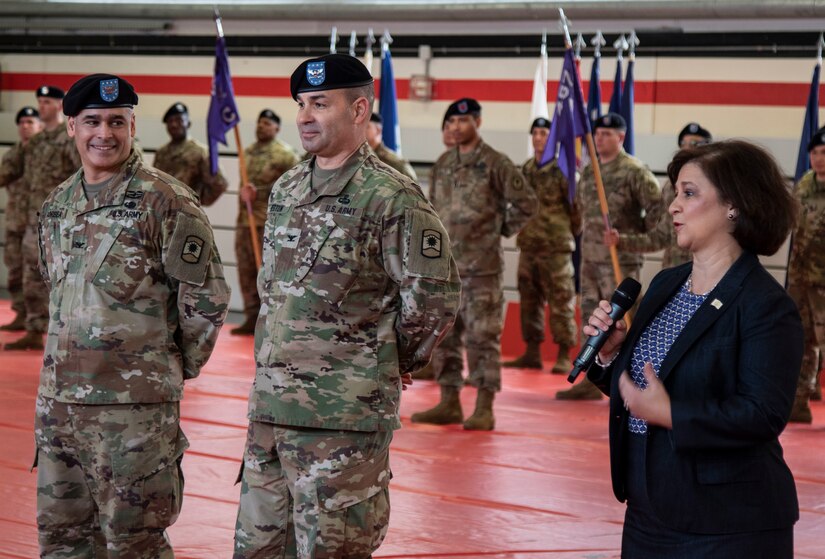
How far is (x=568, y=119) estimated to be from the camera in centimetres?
Result: 761

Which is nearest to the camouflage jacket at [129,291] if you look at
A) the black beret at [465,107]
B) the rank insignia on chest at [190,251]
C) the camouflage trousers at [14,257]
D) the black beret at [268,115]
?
the rank insignia on chest at [190,251]

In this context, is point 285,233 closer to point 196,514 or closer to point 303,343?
point 303,343

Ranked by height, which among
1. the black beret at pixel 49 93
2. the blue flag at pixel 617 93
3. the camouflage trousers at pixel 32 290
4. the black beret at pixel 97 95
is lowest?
the camouflage trousers at pixel 32 290

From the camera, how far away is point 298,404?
2873mm

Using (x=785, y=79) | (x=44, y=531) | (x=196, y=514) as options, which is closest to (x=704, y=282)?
(x=44, y=531)

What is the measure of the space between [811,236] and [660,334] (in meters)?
4.84

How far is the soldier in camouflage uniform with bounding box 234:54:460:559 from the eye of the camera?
2.87m

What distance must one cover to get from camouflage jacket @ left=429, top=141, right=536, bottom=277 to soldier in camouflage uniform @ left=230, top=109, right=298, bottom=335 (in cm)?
362

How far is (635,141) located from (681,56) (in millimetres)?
785

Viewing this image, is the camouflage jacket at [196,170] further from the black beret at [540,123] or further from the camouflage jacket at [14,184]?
the black beret at [540,123]

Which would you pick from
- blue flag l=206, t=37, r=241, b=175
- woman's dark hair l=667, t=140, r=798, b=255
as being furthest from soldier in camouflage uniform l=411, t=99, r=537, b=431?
woman's dark hair l=667, t=140, r=798, b=255

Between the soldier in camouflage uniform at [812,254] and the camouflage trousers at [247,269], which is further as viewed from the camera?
the camouflage trousers at [247,269]

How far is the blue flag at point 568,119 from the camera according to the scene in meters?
7.44

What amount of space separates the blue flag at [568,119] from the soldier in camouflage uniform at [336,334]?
450cm
